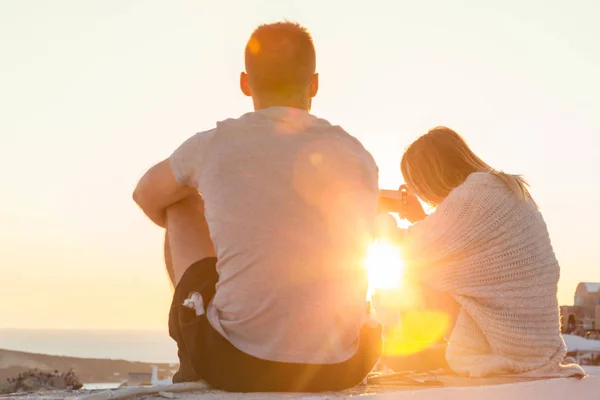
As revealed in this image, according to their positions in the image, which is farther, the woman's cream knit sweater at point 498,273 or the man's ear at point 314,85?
the woman's cream knit sweater at point 498,273

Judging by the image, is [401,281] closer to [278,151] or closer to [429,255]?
[429,255]

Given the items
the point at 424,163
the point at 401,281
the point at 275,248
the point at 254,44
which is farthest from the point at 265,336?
the point at 424,163

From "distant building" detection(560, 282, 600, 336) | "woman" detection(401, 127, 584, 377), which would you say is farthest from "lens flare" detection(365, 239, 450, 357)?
"distant building" detection(560, 282, 600, 336)

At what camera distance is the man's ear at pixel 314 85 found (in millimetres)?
2390

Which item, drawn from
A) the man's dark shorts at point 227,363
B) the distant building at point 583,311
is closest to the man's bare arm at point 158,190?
the man's dark shorts at point 227,363

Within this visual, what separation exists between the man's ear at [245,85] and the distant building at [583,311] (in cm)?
1238

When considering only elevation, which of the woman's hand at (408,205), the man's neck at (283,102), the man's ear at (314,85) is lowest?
the woman's hand at (408,205)

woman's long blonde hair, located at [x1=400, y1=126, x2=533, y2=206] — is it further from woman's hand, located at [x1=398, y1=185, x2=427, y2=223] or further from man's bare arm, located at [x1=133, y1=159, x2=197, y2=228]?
man's bare arm, located at [x1=133, y1=159, x2=197, y2=228]

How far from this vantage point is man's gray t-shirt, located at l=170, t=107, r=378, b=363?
212 cm

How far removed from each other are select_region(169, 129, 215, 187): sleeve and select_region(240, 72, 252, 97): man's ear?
274 mm

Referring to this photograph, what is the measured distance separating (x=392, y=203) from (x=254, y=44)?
59.6 inches

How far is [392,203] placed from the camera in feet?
11.8

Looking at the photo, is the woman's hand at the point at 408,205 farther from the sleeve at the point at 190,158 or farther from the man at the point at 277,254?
the sleeve at the point at 190,158

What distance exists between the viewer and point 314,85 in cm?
241
